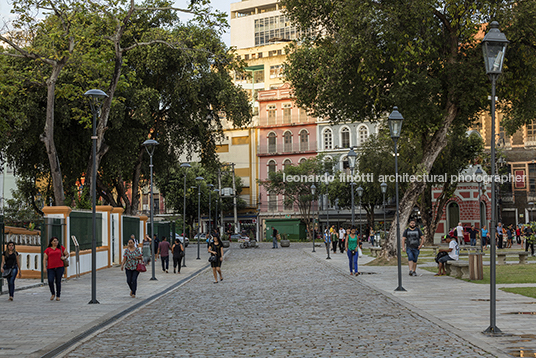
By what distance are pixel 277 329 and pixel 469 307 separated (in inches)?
167

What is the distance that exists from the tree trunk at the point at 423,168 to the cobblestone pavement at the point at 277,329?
9.77 metres

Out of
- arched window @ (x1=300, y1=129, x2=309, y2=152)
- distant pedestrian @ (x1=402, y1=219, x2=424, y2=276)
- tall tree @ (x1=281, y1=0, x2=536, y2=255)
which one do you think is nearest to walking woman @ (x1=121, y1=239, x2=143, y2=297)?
distant pedestrian @ (x1=402, y1=219, x2=424, y2=276)

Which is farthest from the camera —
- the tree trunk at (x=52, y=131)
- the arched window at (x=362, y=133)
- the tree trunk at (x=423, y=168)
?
the arched window at (x=362, y=133)

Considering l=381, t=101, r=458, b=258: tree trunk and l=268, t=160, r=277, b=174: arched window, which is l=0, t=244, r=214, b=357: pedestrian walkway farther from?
l=268, t=160, r=277, b=174: arched window

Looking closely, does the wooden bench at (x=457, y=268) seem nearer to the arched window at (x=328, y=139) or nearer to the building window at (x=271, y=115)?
the arched window at (x=328, y=139)

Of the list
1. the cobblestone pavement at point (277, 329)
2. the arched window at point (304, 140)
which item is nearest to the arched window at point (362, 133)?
the arched window at point (304, 140)

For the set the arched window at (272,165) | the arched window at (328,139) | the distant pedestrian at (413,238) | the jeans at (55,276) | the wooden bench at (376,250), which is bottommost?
the wooden bench at (376,250)

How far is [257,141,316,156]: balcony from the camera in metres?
74.2

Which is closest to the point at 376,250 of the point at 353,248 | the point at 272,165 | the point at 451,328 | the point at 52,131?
the point at 353,248

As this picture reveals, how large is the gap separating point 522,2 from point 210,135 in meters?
18.9

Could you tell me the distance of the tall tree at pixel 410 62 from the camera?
2286 centimetres

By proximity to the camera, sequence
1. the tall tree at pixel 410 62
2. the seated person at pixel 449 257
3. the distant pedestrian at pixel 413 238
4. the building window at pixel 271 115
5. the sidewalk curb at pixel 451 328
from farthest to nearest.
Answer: the building window at pixel 271 115
the tall tree at pixel 410 62
the seated person at pixel 449 257
the distant pedestrian at pixel 413 238
the sidewalk curb at pixel 451 328

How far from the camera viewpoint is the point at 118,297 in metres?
16.1

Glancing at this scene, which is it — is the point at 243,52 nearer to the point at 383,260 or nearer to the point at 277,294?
the point at 383,260
